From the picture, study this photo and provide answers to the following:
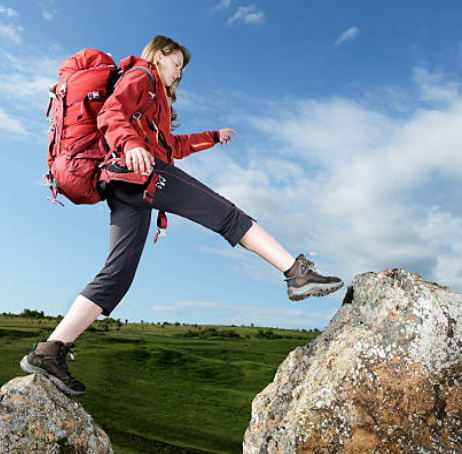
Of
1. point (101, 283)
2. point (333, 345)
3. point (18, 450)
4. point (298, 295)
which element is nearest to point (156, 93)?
point (101, 283)

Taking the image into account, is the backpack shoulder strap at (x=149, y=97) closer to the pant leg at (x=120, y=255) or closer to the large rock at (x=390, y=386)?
the pant leg at (x=120, y=255)

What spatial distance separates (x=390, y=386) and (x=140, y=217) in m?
2.55

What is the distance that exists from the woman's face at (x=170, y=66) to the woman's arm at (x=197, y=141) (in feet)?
2.65

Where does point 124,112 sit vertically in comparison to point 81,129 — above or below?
above

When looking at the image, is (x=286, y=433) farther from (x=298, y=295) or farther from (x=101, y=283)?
(x=101, y=283)

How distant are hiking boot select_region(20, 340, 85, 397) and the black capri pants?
555 millimetres

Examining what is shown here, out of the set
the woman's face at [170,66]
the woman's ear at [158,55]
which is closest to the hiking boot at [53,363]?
the woman's face at [170,66]

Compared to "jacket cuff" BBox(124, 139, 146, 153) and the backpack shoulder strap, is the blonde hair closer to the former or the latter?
the backpack shoulder strap

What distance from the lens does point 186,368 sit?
1128 centimetres

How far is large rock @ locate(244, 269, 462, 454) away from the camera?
3.20 m

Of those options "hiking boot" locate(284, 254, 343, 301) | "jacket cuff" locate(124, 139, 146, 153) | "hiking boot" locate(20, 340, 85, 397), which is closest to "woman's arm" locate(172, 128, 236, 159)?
"jacket cuff" locate(124, 139, 146, 153)

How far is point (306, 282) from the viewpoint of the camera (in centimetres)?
A: 387

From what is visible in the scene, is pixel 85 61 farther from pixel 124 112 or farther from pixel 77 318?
pixel 77 318

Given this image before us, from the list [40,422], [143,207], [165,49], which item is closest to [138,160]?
[143,207]
